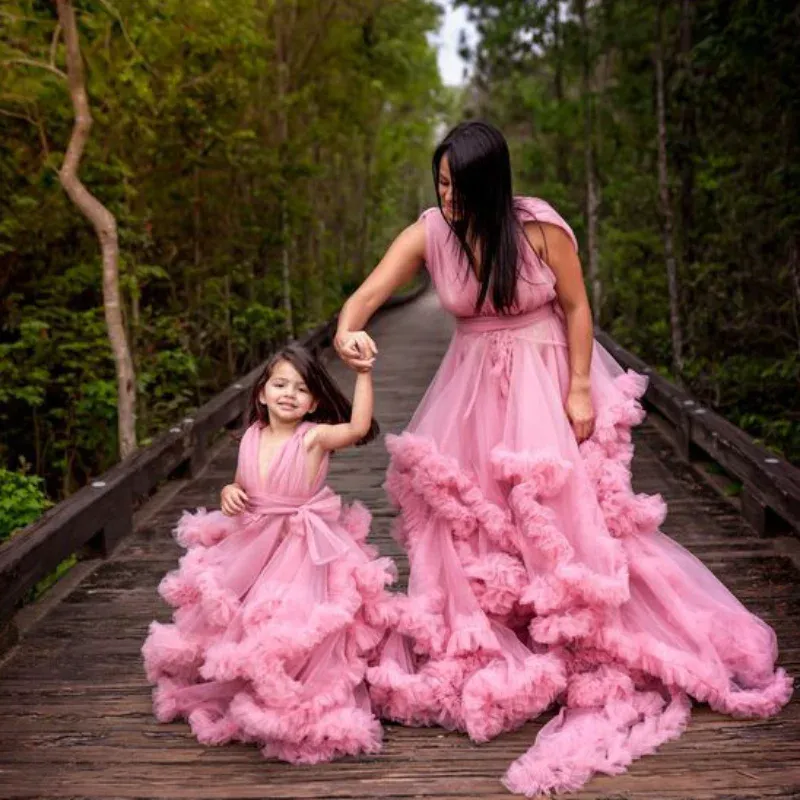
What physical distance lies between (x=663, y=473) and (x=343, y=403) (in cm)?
447

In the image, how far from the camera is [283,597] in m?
3.20

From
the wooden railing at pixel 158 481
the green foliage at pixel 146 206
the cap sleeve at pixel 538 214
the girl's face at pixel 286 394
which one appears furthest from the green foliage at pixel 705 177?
the girl's face at pixel 286 394

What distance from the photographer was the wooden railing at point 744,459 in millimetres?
4969

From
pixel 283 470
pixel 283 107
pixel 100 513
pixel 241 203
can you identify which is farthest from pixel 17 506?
pixel 283 107

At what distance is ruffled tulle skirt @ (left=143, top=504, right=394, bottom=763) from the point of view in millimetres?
3070

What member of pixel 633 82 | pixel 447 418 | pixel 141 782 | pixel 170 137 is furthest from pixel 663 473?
pixel 633 82

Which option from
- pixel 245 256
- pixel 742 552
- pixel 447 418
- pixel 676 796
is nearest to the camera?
pixel 676 796

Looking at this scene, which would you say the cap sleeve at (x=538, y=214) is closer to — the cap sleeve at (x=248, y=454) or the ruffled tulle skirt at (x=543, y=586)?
the ruffled tulle skirt at (x=543, y=586)

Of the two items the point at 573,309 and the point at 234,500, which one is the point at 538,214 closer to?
the point at 573,309

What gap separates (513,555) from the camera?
3.46m

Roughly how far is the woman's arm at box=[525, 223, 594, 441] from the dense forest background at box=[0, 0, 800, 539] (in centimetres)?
470

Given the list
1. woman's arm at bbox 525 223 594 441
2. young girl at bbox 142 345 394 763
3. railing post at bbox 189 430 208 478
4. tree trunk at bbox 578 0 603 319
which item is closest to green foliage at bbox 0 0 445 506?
railing post at bbox 189 430 208 478

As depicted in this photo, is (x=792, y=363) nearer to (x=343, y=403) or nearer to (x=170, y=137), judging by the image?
(x=343, y=403)

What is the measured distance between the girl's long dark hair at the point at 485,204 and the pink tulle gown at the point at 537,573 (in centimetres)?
6
